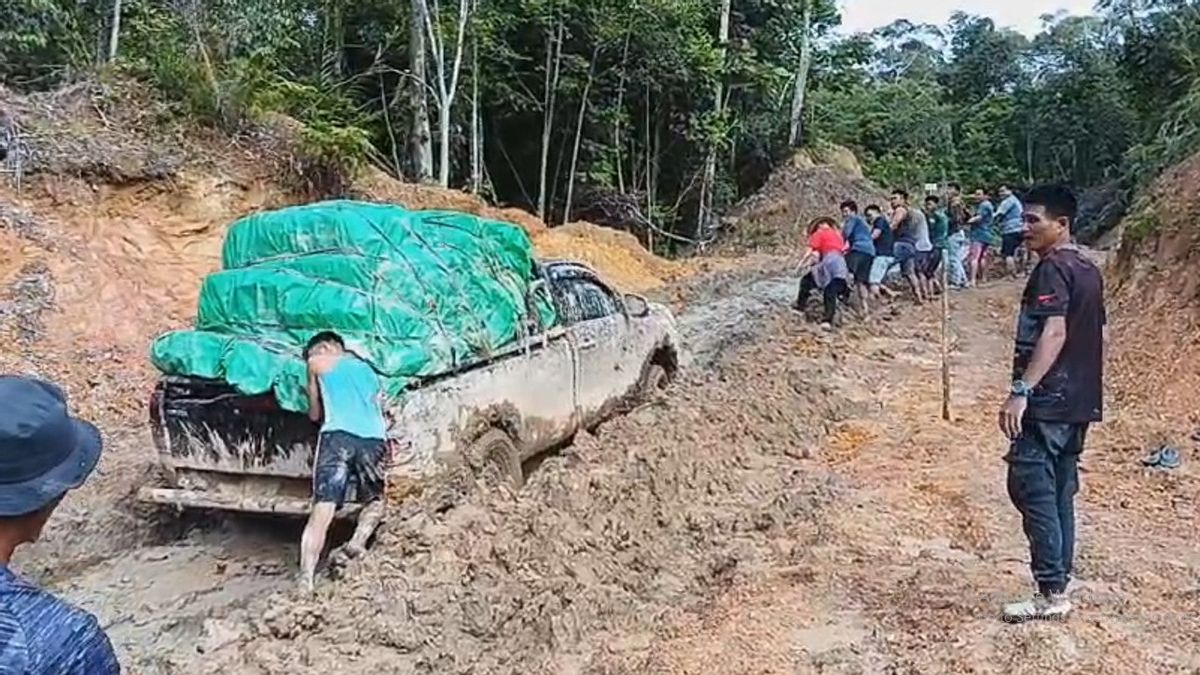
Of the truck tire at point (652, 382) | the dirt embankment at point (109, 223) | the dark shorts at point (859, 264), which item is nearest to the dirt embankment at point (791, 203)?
the dark shorts at point (859, 264)

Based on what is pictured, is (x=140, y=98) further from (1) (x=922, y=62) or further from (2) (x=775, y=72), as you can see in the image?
(1) (x=922, y=62)

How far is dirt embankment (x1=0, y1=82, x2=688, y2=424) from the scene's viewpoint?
10688 millimetres

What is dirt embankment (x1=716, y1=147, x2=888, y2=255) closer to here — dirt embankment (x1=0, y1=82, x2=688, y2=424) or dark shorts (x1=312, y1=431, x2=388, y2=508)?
dirt embankment (x1=0, y1=82, x2=688, y2=424)

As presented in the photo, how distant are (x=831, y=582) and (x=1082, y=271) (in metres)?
1.95

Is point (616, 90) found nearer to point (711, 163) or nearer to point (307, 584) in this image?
point (711, 163)

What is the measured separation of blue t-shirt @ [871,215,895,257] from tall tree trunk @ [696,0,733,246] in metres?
12.6

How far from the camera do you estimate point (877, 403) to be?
10219 millimetres

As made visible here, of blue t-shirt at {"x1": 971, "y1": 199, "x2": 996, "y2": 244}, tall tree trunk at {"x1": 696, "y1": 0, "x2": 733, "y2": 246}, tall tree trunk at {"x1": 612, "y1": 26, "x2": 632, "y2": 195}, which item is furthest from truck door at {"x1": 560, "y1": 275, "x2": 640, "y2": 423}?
tall tree trunk at {"x1": 696, "y1": 0, "x2": 733, "y2": 246}

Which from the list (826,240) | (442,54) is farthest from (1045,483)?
(442,54)

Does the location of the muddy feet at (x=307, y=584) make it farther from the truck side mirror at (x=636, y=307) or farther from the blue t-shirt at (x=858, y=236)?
the blue t-shirt at (x=858, y=236)

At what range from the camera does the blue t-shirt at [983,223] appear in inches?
736

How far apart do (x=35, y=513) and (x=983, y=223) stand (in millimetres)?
18648

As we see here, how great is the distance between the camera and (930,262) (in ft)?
56.6

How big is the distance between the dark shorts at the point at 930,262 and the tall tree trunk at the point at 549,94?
35.4 feet
